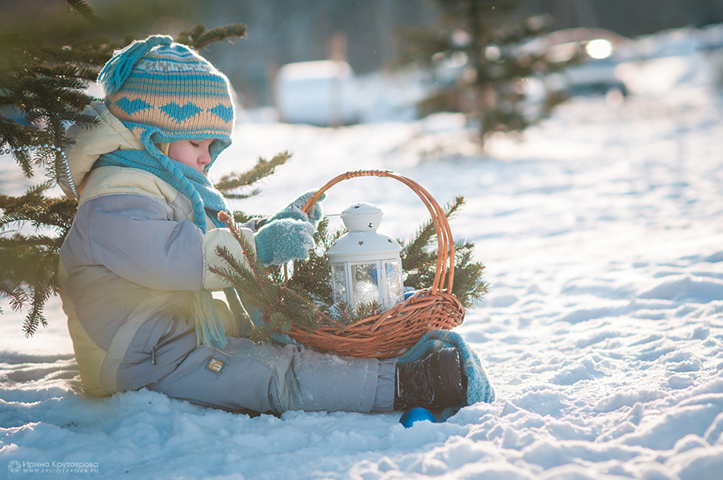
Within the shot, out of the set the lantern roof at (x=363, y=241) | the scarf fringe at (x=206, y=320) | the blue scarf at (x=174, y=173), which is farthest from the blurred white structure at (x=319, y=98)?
the scarf fringe at (x=206, y=320)

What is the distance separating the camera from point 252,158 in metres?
8.92

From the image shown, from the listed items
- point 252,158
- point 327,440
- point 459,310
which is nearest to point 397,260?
point 459,310

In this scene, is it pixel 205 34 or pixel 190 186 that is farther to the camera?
pixel 205 34

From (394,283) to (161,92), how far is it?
1051 mm

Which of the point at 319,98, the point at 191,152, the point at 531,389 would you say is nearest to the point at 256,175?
the point at 191,152

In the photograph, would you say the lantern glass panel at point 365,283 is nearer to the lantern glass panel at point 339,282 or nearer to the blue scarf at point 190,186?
the lantern glass panel at point 339,282

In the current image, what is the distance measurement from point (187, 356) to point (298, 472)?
2.08ft

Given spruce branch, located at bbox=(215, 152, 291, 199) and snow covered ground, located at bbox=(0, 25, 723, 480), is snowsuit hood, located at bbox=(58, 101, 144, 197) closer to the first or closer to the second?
spruce branch, located at bbox=(215, 152, 291, 199)

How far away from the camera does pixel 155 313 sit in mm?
1884

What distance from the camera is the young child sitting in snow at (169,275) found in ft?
5.89

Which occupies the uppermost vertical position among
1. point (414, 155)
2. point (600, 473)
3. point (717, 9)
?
point (717, 9)

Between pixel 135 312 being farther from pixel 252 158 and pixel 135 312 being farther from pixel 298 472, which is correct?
pixel 252 158

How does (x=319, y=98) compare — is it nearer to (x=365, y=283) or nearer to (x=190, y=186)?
(x=190, y=186)

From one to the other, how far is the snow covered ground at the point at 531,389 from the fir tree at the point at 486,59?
2.90 metres
